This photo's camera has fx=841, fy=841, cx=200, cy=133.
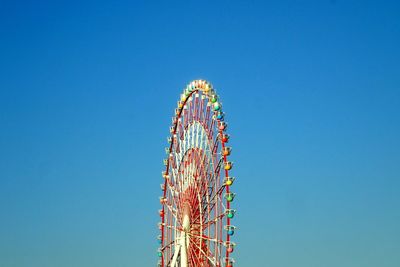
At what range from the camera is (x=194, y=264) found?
70812 mm

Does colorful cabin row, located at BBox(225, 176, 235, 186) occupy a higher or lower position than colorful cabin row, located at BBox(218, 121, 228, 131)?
lower

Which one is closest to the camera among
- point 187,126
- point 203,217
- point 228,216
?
point 228,216

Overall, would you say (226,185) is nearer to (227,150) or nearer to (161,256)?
(227,150)

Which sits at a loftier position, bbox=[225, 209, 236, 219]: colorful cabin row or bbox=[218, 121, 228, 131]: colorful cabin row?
bbox=[218, 121, 228, 131]: colorful cabin row

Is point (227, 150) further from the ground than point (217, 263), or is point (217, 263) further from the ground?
point (227, 150)

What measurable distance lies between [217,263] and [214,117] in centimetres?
1177

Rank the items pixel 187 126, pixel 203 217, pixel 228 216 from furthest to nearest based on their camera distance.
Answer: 1. pixel 187 126
2. pixel 203 217
3. pixel 228 216

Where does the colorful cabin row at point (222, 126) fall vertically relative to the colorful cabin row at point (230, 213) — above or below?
above

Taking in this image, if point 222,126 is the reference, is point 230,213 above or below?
below

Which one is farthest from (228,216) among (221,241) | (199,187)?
(199,187)

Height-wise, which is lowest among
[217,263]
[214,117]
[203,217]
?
[217,263]

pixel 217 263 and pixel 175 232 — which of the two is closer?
→ pixel 217 263

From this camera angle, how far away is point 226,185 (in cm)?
6488

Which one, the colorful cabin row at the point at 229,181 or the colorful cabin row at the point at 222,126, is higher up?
the colorful cabin row at the point at 222,126
